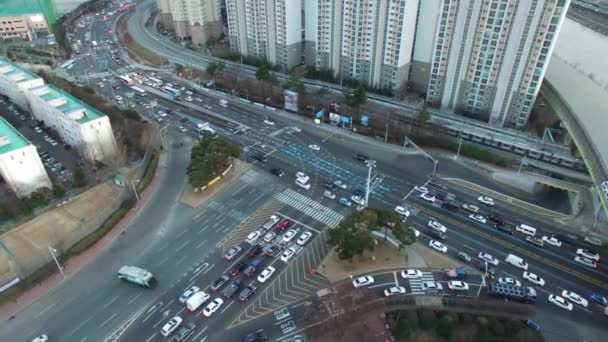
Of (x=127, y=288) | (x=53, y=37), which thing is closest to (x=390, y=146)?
(x=127, y=288)

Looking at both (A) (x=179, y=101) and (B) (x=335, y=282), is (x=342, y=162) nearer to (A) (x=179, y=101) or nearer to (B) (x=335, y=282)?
(B) (x=335, y=282)

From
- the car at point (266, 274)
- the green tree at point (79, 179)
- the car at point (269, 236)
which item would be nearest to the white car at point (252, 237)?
the car at point (269, 236)

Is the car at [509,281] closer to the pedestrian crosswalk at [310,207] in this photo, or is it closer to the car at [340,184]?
the pedestrian crosswalk at [310,207]

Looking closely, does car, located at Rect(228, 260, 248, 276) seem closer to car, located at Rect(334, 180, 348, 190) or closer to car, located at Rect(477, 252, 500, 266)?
car, located at Rect(334, 180, 348, 190)

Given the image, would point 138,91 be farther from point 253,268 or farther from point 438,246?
point 438,246

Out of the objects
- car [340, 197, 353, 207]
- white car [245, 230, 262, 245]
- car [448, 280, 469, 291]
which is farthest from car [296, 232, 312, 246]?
car [448, 280, 469, 291]

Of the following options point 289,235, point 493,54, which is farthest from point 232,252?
point 493,54
